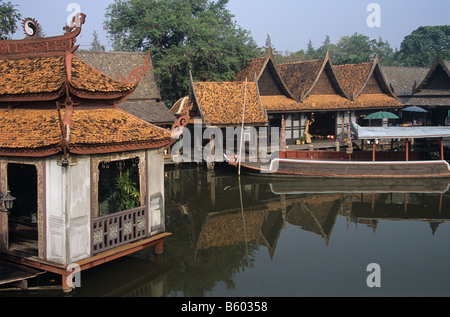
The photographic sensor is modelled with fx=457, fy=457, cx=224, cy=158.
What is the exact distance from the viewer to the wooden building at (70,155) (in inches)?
410

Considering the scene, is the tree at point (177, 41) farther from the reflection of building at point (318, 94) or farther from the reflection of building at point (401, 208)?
the reflection of building at point (401, 208)

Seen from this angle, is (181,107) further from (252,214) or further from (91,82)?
(91,82)

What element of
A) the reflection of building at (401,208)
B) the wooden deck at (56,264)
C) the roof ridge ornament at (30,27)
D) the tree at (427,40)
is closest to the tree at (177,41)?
the reflection of building at (401,208)

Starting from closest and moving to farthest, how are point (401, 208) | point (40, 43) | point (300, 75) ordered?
point (40, 43)
point (401, 208)
point (300, 75)

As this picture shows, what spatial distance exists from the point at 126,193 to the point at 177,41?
2537 cm

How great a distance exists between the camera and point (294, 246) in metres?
14.2

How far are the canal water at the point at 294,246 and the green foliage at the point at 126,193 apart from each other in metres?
1.63

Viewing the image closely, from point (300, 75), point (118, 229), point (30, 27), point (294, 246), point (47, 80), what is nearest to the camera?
point (47, 80)

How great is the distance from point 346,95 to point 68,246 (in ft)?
87.1

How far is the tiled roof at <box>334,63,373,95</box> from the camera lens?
34.3 m

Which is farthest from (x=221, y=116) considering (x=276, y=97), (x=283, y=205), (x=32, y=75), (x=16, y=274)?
(x=16, y=274)

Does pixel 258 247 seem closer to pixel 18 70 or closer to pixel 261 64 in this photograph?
pixel 18 70

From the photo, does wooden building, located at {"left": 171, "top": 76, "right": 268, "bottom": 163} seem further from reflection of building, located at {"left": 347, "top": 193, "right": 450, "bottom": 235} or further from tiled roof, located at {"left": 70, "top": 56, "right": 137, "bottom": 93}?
tiled roof, located at {"left": 70, "top": 56, "right": 137, "bottom": 93}

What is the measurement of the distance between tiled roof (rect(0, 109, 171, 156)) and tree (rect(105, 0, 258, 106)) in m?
20.0
